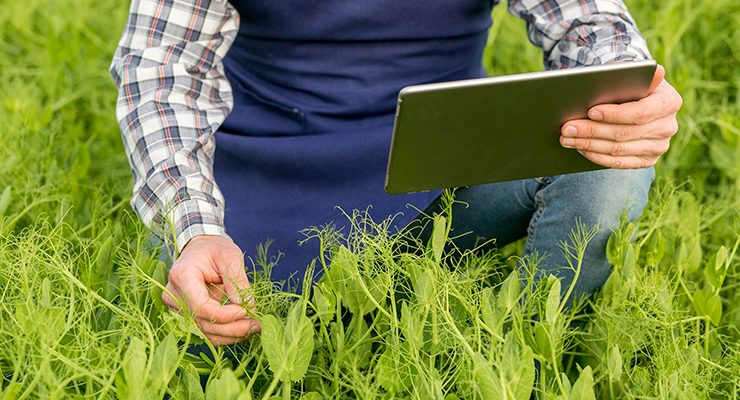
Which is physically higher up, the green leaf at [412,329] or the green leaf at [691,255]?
the green leaf at [412,329]

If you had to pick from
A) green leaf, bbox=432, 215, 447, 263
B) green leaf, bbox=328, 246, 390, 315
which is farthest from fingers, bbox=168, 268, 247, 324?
green leaf, bbox=432, 215, 447, 263

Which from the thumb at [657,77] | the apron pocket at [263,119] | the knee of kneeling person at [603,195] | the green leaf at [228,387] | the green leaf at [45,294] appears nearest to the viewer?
the green leaf at [228,387]

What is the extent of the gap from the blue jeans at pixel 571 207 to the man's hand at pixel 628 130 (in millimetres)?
78

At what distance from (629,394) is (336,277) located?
0.35 m

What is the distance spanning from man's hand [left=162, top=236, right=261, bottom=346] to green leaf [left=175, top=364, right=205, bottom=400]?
2.0 inches

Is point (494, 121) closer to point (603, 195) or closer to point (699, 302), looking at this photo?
point (603, 195)

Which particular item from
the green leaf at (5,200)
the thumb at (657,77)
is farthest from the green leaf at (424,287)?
the green leaf at (5,200)

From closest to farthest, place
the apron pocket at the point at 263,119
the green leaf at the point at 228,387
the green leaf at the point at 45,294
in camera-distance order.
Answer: the green leaf at the point at 228,387
the green leaf at the point at 45,294
the apron pocket at the point at 263,119

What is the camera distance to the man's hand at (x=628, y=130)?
2.31 feet

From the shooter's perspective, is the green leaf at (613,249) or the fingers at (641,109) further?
the green leaf at (613,249)

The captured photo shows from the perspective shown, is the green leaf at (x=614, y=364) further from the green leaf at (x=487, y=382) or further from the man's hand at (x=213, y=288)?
the man's hand at (x=213, y=288)

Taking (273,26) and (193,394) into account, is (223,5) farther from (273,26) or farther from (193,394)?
(193,394)

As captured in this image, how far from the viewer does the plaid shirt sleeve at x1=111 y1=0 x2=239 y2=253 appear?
769mm

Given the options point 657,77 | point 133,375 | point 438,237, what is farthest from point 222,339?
point 657,77
